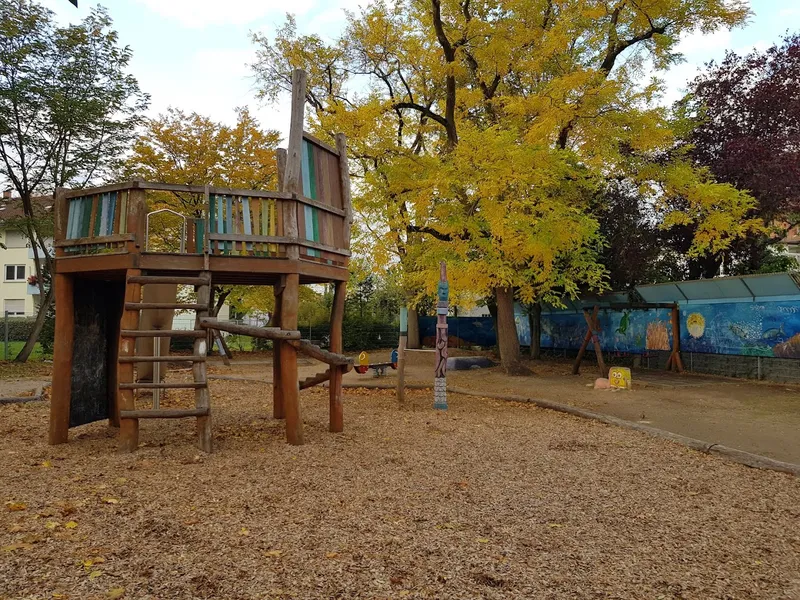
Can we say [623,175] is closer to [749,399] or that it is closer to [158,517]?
[749,399]

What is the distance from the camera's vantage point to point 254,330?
21.5 ft

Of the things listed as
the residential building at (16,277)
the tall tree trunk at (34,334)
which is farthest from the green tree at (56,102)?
the residential building at (16,277)

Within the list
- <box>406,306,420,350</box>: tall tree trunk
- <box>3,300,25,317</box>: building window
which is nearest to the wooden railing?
<box>406,306,420,350</box>: tall tree trunk

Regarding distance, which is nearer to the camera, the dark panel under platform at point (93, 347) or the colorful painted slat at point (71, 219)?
the colorful painted slat at point (71, 219)

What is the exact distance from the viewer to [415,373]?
57.2ft

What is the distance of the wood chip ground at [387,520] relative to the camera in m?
3.22

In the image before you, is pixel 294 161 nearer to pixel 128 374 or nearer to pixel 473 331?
pixel 128 374

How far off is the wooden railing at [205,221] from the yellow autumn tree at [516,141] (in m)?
6.36

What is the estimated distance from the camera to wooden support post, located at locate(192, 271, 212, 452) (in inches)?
238

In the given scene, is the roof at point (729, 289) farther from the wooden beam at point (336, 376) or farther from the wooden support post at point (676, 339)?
the wooden beam at point (336, 376)

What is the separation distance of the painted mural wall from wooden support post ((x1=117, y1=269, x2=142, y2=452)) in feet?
46.6

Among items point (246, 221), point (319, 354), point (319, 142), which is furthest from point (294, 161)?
point (319, 354)

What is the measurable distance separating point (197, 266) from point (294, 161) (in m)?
1.56

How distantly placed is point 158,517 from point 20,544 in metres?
0.81
